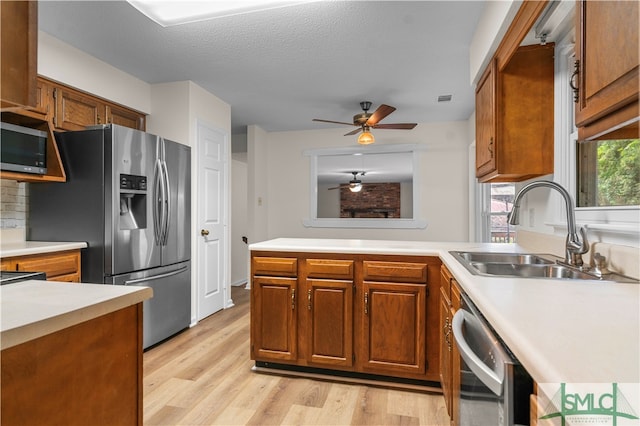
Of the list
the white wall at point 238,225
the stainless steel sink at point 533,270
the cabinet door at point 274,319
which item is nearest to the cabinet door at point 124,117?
the cabinet door at point 274,319

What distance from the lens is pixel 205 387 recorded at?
2.25 meters

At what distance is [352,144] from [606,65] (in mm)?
4544

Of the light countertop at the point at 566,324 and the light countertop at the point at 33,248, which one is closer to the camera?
the light countertop at the point at 566,324

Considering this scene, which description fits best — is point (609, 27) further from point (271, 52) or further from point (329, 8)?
point (271, 52)

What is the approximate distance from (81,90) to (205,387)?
2.67m

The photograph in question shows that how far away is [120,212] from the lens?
2.71 metres

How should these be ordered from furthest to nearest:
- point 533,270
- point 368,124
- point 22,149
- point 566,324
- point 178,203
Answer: point 368,124
point 178,203
point 22,149
point 533,270
point 566,324

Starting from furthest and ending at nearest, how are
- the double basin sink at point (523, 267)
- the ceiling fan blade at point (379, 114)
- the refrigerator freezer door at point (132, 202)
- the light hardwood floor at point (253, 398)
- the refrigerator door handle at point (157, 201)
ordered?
1. the ceiling fan blade at point (379, 114)
2. the refrigerator door handle at point (157, 201)
3. the refrigerator freezer door at point (132, 202)
4. the light hardwood floor at point (253, 398)
5. the double basin sink at point (523, 267)

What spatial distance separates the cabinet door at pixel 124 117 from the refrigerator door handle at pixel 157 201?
0.78m

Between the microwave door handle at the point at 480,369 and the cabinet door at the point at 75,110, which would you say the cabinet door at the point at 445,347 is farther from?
the cabinet door at the point at 75,110

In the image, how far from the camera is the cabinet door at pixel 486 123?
2.04 m

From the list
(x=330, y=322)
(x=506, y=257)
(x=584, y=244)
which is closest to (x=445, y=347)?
(x=506, y=257)

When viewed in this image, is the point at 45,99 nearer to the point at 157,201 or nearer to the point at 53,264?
the point at 157,201

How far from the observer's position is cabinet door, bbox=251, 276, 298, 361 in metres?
2.38
